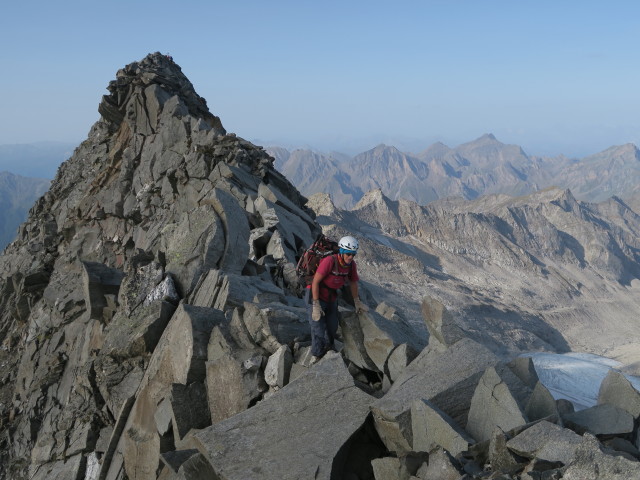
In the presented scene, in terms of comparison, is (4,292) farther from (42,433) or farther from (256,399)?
(256,399)

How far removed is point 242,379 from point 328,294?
10.4 ft

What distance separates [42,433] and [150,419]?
458 inches

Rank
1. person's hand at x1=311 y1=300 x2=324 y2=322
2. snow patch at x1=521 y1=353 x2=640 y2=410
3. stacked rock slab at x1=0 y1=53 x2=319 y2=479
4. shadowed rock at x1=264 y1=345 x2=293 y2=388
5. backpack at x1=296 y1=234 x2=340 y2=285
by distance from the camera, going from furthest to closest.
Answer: snow patch at x1=521 y1=353 x2=640 y2=410, stacked rock slab at x1=0 y1=53 x2=319 y2=479, backpack at x1=296 y1=234 x2=340 y2=285, shadowed rock at x1=264 y1=345 x2=293 y2=388, person's hand at x1=311 y1=300 x2=324 y2=322

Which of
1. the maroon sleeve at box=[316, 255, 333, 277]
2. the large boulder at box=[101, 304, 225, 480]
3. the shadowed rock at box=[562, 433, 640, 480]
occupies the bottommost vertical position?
the large boulder at box=[101, 304, 225, 480]

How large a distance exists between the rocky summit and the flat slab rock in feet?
0.11

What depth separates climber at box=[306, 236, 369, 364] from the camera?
1351cm

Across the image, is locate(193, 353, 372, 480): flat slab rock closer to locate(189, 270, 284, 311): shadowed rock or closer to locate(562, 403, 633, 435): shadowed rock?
locate(562, 403, 633, 435): shadowed rock

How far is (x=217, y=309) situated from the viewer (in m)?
16.9

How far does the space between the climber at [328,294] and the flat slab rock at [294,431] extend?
115 cm

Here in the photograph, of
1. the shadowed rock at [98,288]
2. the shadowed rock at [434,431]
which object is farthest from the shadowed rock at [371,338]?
the shadowed rock at [98,288]

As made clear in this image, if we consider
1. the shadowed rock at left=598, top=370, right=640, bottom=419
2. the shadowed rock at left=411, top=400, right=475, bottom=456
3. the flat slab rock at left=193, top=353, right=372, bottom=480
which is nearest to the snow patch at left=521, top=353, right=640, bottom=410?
the shadowed rock at left=598, top=370, right=640, bottom=419

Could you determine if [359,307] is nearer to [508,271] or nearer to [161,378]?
[161,378]

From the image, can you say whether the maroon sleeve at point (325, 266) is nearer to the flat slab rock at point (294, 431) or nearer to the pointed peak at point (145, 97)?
the flat slab rock at point (294, 431)

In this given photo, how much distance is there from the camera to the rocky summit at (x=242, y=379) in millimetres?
10211
